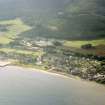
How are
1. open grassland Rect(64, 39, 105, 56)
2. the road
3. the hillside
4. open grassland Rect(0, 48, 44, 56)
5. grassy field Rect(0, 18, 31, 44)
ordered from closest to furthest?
the road → open grassland Rect(64, 39, 105, 56) → the hillside → open grassland Rect(0, 48, 44, 56) → grassy field Rect(0, 18, 31, 44)

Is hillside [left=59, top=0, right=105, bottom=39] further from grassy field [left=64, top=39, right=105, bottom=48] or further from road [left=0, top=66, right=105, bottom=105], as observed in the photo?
road [left=0, top=66, right=105, bottom=105]

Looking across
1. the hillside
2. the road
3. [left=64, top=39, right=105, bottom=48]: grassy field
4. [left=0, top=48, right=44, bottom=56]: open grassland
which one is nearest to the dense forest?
the hillside

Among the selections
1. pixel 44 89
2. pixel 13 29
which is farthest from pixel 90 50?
pixel 13 29

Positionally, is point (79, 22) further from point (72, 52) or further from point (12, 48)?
point (12, 48)

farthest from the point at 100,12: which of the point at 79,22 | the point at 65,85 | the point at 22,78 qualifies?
the point at 22,78

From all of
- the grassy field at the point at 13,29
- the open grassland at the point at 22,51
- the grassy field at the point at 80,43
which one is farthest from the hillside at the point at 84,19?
the grassy field at the point at 13,29
